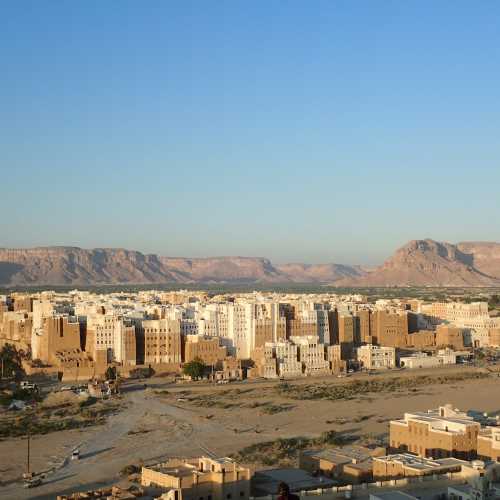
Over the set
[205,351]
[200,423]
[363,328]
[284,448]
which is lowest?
[200,423]

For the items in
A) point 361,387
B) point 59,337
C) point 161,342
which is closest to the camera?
point 361,387

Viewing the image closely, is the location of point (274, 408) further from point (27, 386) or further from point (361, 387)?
point (27, 386)

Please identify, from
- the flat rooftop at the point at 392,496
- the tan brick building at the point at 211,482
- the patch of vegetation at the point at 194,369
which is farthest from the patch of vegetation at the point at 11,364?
the flat rooftop at the point at 392,496

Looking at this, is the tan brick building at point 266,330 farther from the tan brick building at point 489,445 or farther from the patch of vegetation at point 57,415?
the tan brick building at point 489,445

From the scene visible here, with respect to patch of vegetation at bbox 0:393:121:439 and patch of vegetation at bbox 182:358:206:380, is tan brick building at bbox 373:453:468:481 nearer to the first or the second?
patch of vegetation at bbox 0:393:121:439

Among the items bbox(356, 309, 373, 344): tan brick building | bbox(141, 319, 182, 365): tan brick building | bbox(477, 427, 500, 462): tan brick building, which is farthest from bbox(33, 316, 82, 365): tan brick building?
bbox(477, 427, 500, 462): tan brick building

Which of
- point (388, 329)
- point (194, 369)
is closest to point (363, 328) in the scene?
point (388, 329)

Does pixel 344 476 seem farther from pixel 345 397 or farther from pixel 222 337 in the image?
pixel 222 337
